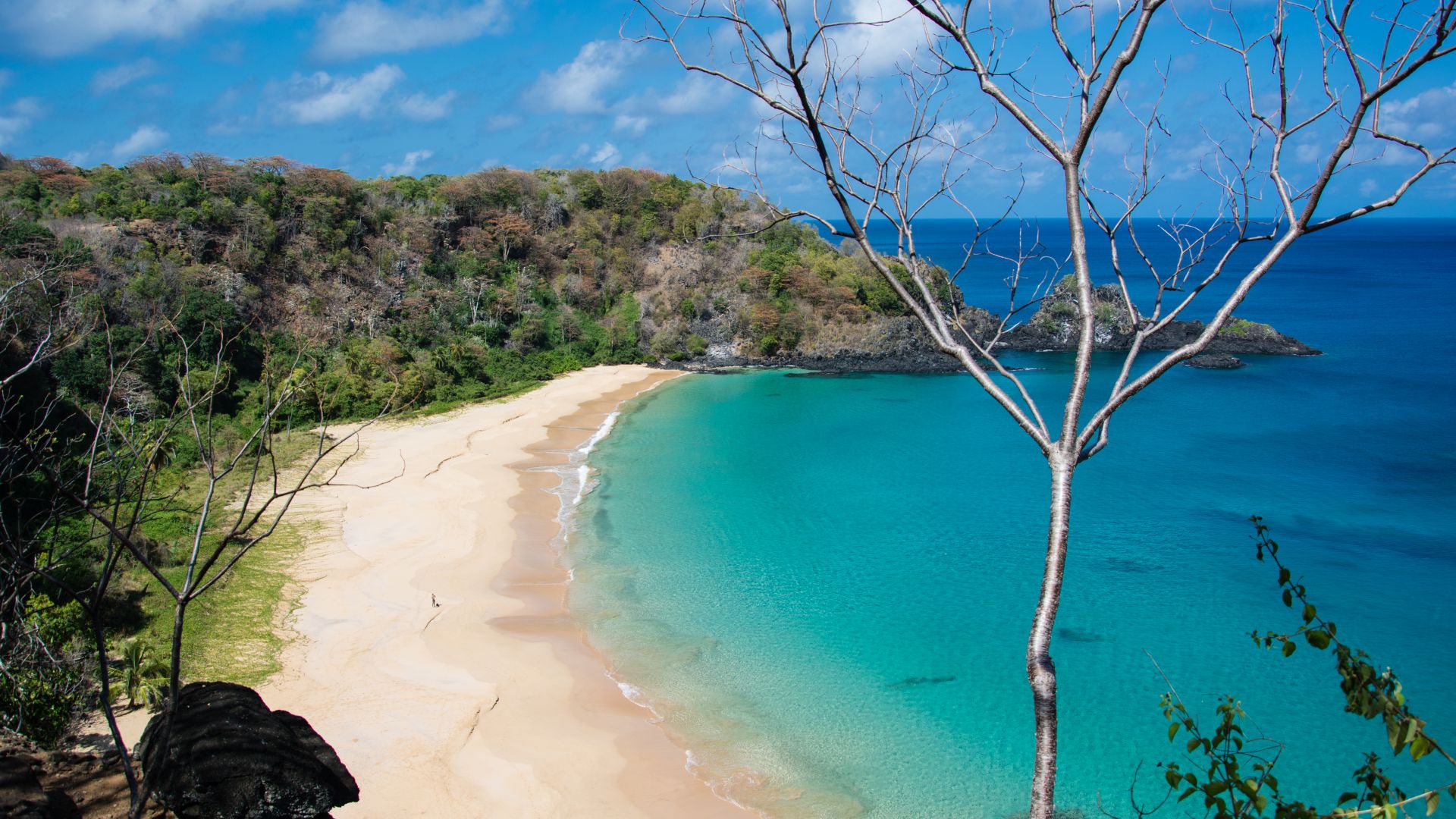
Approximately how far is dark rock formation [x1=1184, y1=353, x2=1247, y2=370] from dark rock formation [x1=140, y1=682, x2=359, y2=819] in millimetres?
41607

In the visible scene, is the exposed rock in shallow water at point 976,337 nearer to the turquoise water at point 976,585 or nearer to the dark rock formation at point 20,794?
the turquoise water at point 976,585

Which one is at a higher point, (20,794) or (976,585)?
(20,794)

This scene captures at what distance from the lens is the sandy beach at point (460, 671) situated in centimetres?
1002

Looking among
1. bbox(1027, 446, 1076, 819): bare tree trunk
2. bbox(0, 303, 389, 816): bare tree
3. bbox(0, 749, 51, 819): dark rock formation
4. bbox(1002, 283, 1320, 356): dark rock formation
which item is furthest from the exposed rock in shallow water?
bbox(1027, 446, 1076, 819): bare tree trunk

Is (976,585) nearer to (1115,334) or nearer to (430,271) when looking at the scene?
(430,271)

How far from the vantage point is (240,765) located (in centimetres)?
637

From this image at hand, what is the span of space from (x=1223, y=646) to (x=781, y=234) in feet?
116

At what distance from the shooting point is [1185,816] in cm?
1004

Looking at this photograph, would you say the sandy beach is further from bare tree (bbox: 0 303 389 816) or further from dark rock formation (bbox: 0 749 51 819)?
dark rock formation (bbox: 0 749 51 819)

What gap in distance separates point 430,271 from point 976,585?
99.0 ft

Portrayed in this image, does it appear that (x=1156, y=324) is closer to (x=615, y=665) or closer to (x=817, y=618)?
(x=615, y=665)

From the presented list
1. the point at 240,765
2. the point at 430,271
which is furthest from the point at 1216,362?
the point at 240,765

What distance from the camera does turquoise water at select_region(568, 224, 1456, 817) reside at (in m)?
11.2

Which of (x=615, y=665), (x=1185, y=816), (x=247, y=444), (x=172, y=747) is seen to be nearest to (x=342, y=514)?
(x=615, y=665)
